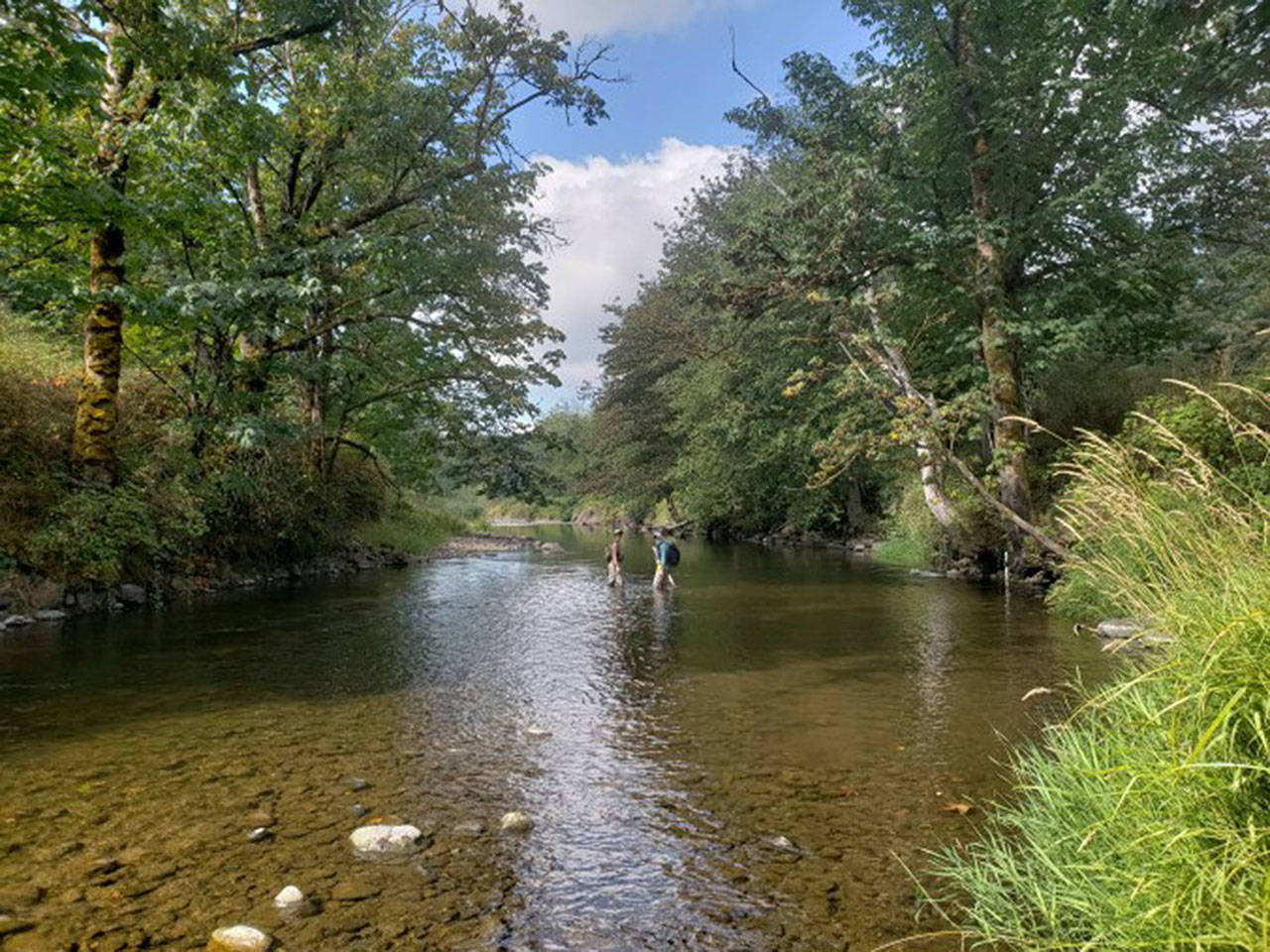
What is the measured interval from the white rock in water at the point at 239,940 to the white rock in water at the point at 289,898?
27cm

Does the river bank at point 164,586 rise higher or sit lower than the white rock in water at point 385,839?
higher

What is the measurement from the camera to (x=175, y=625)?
12.1 meters

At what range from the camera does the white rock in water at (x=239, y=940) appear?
3311 millimetres

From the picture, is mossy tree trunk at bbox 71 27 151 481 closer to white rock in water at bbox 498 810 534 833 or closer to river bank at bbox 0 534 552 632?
river bank at bbox 0 534 552 632

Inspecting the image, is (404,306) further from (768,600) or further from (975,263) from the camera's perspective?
(975,263)

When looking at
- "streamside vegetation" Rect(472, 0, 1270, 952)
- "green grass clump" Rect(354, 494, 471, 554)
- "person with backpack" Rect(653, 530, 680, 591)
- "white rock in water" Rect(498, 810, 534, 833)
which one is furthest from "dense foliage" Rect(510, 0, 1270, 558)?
"green grass clump" Rect(354, 494, 471, 554)

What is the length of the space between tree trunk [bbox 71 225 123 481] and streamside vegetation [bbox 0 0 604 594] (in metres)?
0.04

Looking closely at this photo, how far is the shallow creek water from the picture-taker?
3.70 metres

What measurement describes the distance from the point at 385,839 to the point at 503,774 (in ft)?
4.66

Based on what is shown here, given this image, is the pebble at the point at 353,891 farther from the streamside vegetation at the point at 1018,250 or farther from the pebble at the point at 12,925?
the streamside vegetation at the point at 1018,250

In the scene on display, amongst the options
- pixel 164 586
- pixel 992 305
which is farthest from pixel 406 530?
pixel 992 305

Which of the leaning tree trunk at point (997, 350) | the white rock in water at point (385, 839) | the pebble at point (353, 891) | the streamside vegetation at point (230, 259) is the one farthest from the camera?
the leaning tree trunk at point (997, 350)

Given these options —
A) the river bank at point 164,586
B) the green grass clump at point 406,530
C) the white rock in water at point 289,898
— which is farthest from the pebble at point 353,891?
the green grass clump at point 406,530

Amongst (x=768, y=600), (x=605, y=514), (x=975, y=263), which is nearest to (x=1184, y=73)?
(x=975, y=263)
